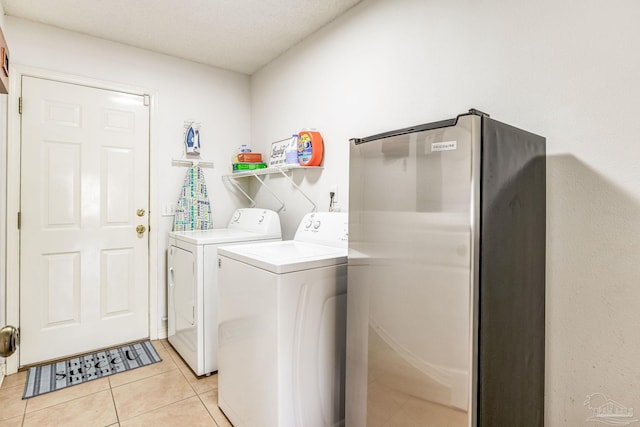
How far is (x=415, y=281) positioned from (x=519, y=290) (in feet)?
1.23

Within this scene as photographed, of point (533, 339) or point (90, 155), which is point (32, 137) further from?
point (533, 339)

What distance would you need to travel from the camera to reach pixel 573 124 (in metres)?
1.28

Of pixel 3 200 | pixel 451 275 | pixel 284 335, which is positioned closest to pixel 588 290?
pixel 451 275

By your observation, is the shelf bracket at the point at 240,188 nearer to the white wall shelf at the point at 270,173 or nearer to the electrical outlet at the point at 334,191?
the white wall shelf at the point at 270,173

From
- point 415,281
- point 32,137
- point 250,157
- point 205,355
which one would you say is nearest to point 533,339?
point 415,281

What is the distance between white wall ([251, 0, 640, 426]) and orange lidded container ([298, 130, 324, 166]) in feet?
2.74

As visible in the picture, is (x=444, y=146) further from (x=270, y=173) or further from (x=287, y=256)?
(x=270, y=173)

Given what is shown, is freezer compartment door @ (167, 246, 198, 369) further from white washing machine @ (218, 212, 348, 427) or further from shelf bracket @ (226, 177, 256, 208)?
shelf bracket @ (226, 177, 256, 208)

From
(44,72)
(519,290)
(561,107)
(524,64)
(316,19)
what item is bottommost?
(519,290)

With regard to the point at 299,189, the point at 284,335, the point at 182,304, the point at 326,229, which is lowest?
the point at 182,304

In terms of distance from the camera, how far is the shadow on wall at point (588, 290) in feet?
3.80

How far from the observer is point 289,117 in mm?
2863

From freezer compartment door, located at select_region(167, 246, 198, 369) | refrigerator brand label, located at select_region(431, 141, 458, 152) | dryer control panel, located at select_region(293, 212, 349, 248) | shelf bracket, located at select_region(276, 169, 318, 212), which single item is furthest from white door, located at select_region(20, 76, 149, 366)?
refrigerator brand label, located at select_region(431, 141, 458, 152)

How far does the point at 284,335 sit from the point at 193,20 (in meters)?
2.25
